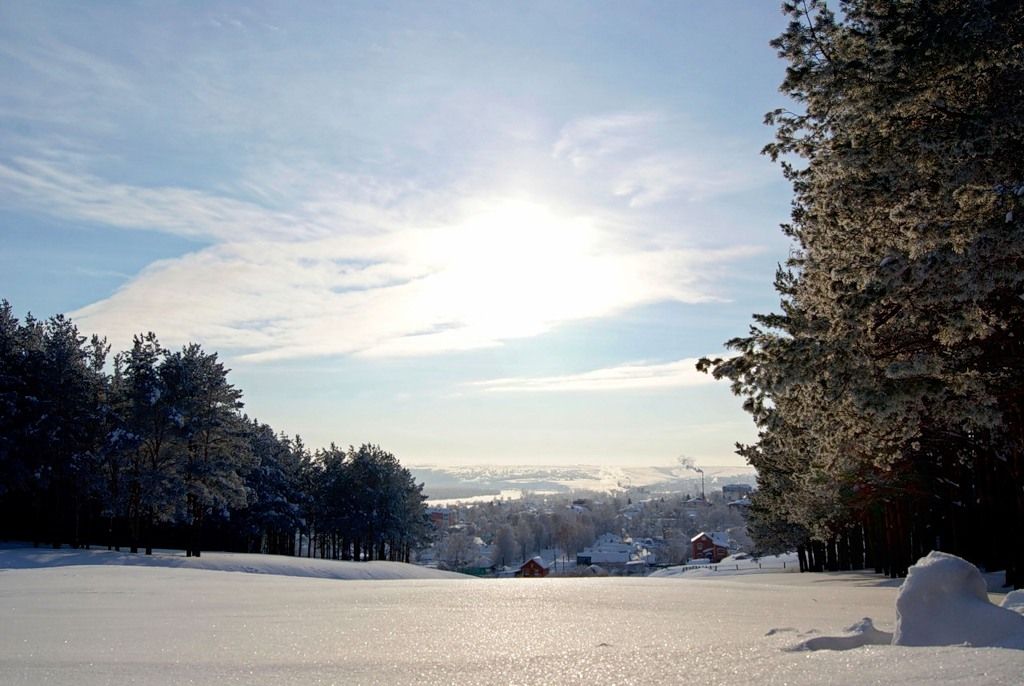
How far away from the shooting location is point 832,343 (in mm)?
13844

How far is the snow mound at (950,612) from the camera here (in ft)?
21.5

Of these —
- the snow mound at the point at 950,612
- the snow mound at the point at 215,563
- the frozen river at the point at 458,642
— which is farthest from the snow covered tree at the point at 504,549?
the snow mound at the point at 950,612

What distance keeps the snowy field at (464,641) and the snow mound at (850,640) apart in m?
0.03

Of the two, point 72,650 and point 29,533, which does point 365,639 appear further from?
point 29,533

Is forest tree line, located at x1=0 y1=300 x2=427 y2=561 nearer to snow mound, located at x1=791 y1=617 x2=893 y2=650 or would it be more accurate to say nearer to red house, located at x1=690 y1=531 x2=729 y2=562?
snow mound, located at x1=791 y1=617 x2=893 y2=650

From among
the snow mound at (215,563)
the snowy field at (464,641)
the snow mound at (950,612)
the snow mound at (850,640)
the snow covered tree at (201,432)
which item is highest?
the snow covered tree at (201,432)

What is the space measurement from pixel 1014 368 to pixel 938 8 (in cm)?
659

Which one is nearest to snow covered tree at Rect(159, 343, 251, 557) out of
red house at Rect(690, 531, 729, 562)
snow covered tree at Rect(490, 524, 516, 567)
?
red house at Rect(690, 531, 729, 562)

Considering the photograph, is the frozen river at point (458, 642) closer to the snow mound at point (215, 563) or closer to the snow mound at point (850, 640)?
the snow mound at point (850, 640)

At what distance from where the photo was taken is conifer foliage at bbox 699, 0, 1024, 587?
11.8 meters

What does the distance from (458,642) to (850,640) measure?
4183 mm

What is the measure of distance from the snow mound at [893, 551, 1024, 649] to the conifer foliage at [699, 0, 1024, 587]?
5.92 meters

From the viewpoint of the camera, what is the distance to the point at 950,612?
22.8 feet

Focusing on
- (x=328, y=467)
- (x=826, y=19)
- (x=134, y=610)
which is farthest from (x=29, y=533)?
(x=826, y=19)
